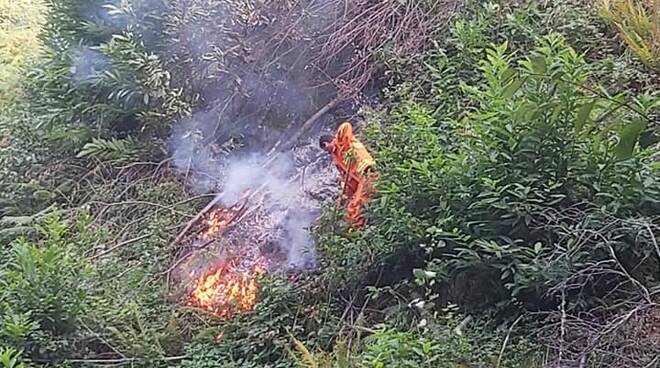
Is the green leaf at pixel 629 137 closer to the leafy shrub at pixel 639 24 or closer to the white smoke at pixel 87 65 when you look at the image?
the leafy shrub at pixel 639 24

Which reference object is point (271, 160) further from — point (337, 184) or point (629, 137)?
point (629, 137)

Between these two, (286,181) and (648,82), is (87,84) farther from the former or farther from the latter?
(648,82)

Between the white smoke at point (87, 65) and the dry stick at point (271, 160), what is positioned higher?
the white smoke at point (87, 65)

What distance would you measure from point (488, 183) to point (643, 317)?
0.78m

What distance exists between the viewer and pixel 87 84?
5.90 meters

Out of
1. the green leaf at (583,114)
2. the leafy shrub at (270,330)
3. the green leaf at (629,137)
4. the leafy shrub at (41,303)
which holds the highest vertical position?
the leafy shrub at (41,303)

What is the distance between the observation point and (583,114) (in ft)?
9.66

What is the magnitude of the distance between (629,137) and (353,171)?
1819 mm

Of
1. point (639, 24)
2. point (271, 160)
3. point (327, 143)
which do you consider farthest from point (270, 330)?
point (639, 24)

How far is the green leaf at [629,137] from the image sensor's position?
2.68 metres

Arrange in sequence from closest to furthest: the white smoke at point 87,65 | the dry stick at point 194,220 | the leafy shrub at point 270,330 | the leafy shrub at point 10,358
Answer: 1. the leafy shrub at point 10,358
2. the leafy shrub at point 270,330
3. the dry stick at point 194,220
4. the white smoke at point 87,65

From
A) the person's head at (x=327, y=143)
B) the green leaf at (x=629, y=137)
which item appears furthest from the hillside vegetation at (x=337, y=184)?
the person's head at (x=327, y=143)

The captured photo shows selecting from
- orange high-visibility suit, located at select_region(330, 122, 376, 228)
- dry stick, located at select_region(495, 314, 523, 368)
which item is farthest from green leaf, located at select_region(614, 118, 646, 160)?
orange high-visibility suit, located at select_region(330, 122, 376, 228)

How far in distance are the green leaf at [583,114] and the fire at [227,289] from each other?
1.83 m
